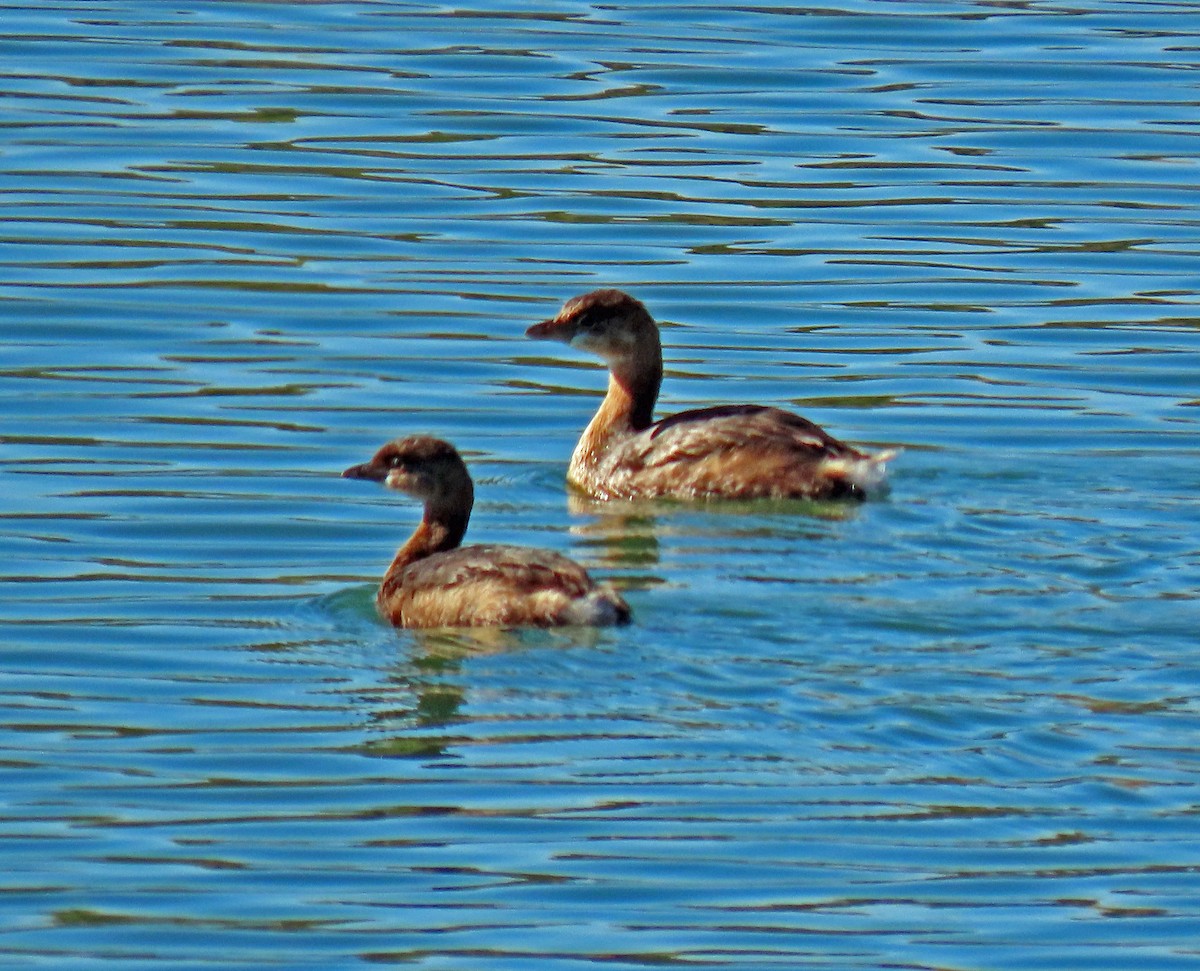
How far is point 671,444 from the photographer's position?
13.2 meters

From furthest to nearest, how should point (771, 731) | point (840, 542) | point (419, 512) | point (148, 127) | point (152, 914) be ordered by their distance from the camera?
point (148, 127), point (419, 512), point (840, 542), point (771, 731), point (152, 914)

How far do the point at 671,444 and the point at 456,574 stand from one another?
263 cm

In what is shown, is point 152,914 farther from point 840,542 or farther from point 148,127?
point 148,127

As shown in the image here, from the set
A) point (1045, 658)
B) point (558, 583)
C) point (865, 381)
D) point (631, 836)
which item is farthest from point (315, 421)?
point (631, 836)

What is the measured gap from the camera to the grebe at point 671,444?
12.7 m

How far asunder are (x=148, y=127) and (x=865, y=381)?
606 centimetres

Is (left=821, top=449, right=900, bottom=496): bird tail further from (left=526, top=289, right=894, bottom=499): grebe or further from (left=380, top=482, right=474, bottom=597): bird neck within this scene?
(left=380, top=482, right=474, bottom=597): bird neck

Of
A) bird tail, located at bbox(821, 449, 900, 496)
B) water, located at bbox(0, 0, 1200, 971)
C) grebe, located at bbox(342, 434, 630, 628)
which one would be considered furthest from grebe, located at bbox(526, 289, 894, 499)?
grebe, located at bbox(342, 434, 630, 628)

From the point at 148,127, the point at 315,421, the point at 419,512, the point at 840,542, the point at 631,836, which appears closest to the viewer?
the point at 631,836

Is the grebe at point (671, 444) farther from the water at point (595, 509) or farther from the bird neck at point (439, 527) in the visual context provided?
the bird neck at point (439, 527)

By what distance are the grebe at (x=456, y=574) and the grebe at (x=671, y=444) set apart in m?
1.65

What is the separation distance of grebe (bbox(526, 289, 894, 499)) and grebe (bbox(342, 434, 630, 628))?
5.42 feet

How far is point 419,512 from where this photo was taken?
510 inches

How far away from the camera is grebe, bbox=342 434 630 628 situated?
34.3 ft
